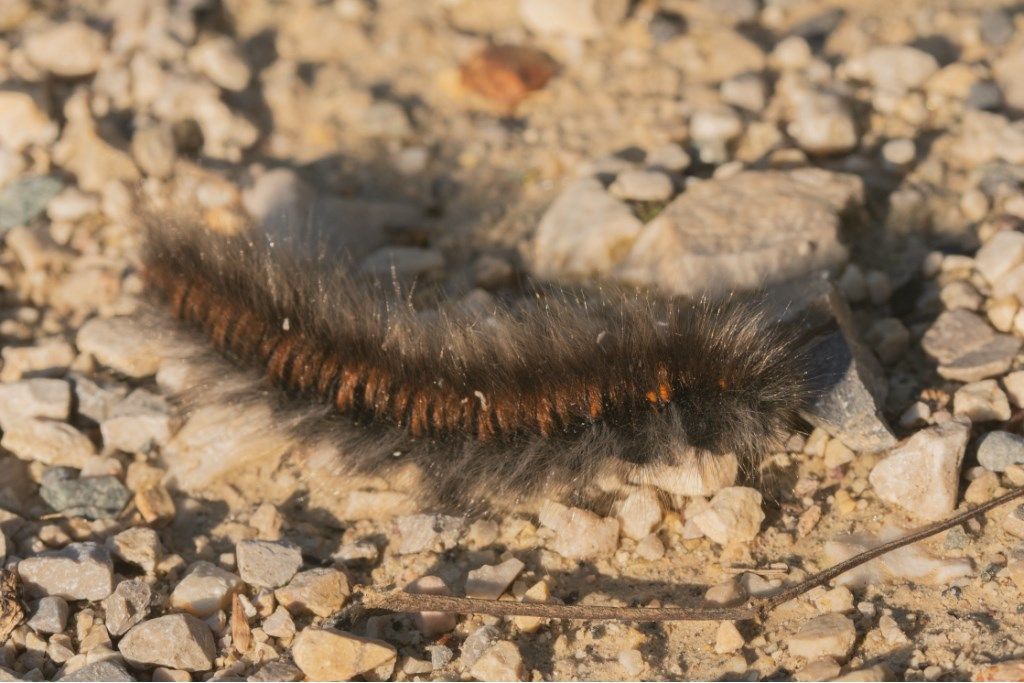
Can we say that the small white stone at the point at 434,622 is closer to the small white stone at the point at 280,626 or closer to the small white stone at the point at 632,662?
the small white stone at the point at 280,626

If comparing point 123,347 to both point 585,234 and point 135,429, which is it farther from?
point 585,234

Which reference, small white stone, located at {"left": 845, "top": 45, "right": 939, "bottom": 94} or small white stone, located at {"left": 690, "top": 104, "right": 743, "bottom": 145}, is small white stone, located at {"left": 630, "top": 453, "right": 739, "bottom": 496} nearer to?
small white stone, located at {"left": 690, "top": 104, "right": 743, "bottom": 145}

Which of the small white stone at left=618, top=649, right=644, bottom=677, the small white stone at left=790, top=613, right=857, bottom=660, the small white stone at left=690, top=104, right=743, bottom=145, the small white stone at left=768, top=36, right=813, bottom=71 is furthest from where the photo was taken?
the small white stone at left=768, top=36, right=813, bottom=71

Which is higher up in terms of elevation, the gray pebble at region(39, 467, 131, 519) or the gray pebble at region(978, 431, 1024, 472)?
the gray pebble at region(978, 431, 1024, 472)

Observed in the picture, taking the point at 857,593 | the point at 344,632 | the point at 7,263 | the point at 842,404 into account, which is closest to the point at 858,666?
the point at 857,593

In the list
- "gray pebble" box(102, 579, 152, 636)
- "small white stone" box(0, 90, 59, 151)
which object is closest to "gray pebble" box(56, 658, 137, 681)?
"gray pebble" box(102, 579, 152, 636)

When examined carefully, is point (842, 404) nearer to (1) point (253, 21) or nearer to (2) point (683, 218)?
(2) point (683, 218)
